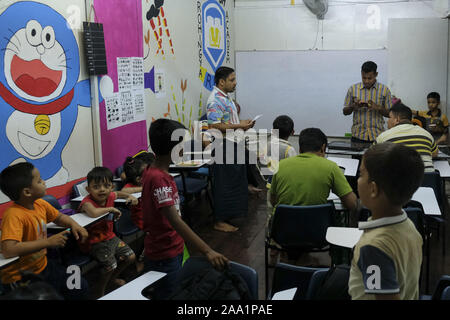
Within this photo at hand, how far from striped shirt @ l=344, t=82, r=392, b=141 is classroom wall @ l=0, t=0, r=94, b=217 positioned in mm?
3198

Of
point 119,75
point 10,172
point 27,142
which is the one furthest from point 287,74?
point 10,172

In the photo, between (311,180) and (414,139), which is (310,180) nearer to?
(311,180)

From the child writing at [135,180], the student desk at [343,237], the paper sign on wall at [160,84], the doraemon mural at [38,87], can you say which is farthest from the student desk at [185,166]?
the student desk at [343,237]

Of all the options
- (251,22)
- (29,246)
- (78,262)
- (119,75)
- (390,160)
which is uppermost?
(251,22)

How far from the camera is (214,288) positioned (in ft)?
4.96

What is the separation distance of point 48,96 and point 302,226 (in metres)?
2.14

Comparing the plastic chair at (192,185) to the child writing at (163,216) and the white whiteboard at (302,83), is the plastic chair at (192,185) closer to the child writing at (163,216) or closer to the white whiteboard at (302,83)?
the child writing at (163,216)

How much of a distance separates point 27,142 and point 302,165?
77.8 inches

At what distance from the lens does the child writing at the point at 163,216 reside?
2.09 meters

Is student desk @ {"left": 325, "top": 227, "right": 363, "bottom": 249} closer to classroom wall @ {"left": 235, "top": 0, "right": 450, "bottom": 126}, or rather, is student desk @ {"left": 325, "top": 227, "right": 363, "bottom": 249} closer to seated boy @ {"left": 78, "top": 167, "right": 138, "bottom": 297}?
seated boy @ {"left": 78, "top": 167, "right": 138, "bottom": 297}

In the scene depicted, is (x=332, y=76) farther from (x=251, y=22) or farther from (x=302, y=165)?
(x=302, y=165)

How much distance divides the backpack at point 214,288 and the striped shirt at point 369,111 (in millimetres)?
4286
